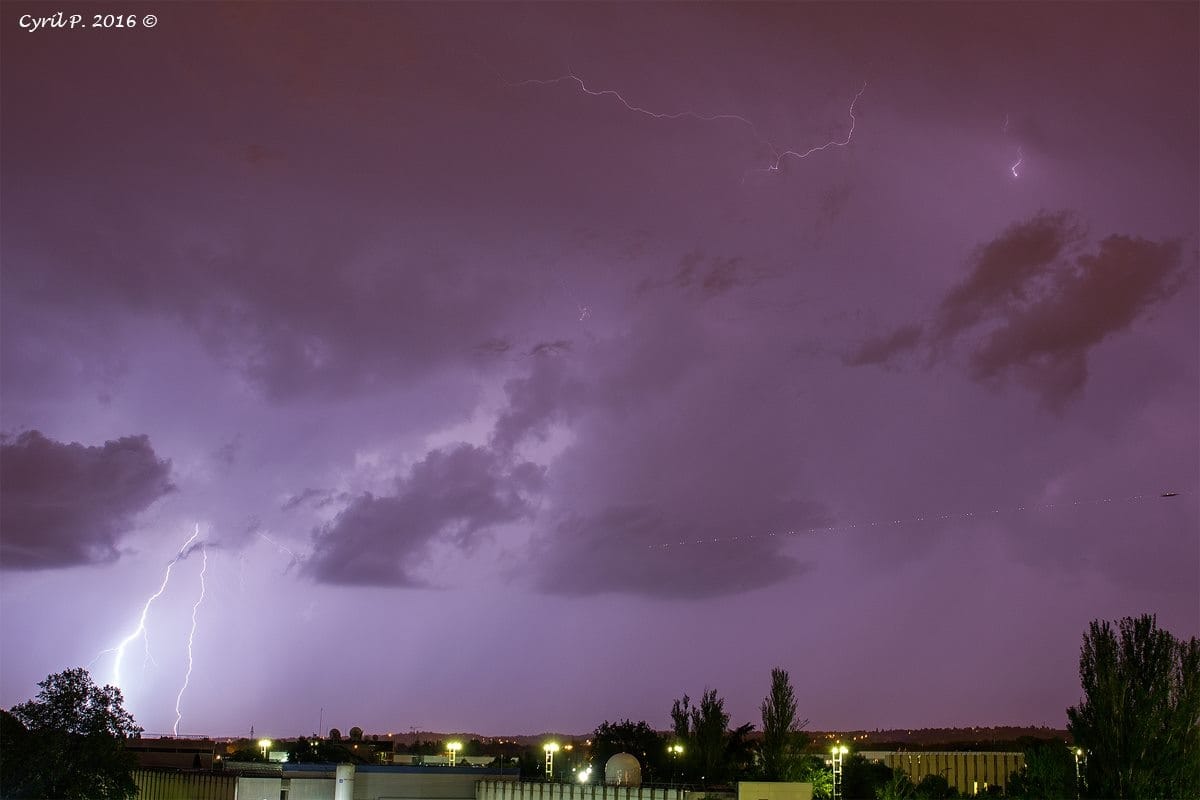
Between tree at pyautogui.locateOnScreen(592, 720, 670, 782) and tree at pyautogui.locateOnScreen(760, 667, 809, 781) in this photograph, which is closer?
tree at pyautogui.locateOnScreen(760, 667, 809, 781)

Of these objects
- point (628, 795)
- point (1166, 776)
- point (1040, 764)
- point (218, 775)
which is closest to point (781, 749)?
point (628, 795)

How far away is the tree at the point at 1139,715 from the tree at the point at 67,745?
129ft

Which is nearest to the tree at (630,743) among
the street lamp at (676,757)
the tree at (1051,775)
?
the street lamp at (676,757)

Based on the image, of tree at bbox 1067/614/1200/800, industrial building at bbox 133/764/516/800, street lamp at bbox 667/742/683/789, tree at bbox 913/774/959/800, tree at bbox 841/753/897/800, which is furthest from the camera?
street lamp at bbox 667/742/683/789

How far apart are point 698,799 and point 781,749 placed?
10.5 m

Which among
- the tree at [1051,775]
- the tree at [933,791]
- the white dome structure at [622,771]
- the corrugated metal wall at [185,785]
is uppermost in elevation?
the tree at [1051,775]

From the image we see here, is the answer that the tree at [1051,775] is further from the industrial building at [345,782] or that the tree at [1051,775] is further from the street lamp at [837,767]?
the industrial building at [345,782]

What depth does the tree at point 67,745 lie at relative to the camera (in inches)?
1970

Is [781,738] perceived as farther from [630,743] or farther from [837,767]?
[630,743]

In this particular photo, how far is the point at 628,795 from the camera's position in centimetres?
4569

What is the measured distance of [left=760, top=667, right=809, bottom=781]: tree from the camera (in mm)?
51381

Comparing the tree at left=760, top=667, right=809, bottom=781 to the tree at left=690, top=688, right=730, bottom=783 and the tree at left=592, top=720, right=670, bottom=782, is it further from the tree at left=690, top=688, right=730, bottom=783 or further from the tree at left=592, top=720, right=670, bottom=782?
the tree at left=592, top=720, right=670, bottom=782

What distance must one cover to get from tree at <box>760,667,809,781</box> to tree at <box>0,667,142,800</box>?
27804mm

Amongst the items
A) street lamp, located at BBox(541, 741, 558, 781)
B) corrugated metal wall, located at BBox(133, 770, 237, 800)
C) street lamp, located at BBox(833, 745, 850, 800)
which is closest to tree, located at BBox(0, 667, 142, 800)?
corrugated metal wall, located at BBox(133, 770, 237, 800)
